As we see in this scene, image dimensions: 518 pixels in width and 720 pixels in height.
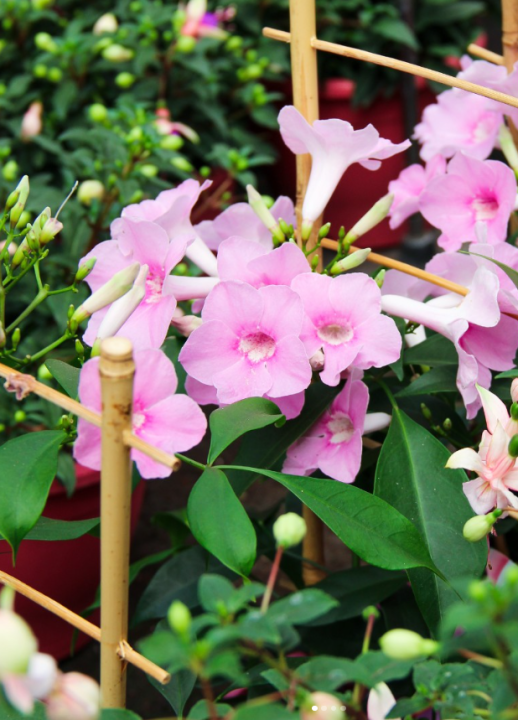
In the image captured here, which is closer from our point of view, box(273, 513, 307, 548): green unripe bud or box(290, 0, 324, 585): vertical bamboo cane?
box(273, 513, 307, 548): green unripe bud

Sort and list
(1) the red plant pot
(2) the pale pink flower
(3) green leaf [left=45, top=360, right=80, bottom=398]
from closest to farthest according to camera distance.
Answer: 1. (3) green leaf [left=45, top=360, right=80, bottom=398]
2. (1) the red plant pot
3. (2) the pale pink flower

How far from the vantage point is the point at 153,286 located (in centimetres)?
78

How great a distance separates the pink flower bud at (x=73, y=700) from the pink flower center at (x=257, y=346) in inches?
13.0

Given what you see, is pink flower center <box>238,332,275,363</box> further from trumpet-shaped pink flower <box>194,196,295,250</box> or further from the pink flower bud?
the pink flower bud

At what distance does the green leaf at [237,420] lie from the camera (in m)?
0.67

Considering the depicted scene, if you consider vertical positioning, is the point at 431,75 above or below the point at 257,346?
above

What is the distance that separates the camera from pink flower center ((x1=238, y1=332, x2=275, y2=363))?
0.73m

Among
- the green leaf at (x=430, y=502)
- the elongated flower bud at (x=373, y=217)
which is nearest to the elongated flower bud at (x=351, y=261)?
the elongated flower bud at (x=373, y=217)

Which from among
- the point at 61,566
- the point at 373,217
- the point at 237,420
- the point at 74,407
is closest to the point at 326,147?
the point at 373,217

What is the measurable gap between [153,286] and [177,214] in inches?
2.8

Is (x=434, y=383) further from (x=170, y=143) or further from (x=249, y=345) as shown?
(x=170, y=143)

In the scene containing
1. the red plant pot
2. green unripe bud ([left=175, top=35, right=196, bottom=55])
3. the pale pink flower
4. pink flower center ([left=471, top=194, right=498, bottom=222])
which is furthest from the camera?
green unripe bud ([left=175, top=35, right=196, bottom=55])

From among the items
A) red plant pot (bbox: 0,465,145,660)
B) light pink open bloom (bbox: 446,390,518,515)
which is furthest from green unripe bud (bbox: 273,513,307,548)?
red plant pot (bbox: 0,465,145,660)

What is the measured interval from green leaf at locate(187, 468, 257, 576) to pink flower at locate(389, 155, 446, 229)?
1.46ft
